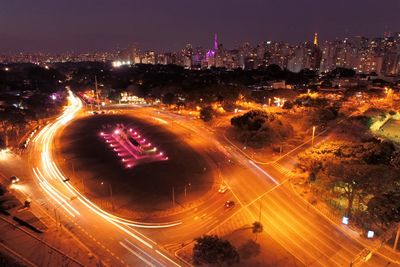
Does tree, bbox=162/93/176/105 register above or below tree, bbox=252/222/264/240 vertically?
above

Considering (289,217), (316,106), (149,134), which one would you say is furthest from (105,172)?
(316,106)

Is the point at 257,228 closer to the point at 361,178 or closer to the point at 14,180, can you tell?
the point at 361,178

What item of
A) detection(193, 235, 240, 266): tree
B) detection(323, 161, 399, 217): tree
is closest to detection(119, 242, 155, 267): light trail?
detection(193, 235, 240, 266): tree

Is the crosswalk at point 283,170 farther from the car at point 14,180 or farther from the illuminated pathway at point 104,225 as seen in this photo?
the car at point 14,180

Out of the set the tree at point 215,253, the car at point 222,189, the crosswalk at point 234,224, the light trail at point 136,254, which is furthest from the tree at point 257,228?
the light trail at point 136,254

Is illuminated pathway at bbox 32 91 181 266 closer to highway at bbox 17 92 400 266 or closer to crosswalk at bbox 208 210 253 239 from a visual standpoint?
highway at bbox 17 92 400 266

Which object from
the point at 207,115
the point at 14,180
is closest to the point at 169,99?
the point at 207,115

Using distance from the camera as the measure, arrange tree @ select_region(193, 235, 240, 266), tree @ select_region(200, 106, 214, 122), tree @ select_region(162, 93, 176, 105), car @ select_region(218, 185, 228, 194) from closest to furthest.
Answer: tree @ select_region(193, 235, 240, 266) → car @ select_region(218, 185, 228, 194) → tree @ select_region(200, 106, 214, 122) → tree @ select_region(162, 93, 176, 105)
